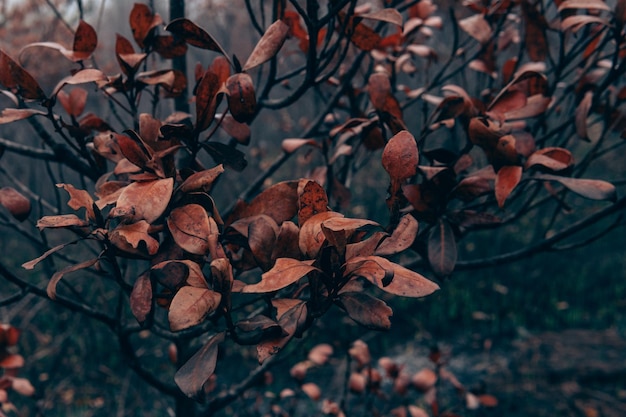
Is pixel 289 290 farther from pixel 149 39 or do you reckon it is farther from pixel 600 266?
pixel 600 266

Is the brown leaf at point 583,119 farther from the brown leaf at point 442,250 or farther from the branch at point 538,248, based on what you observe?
the brown leaf at point 442,250

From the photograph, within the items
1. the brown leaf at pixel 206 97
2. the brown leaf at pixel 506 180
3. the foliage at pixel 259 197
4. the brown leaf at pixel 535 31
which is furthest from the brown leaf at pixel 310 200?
the brown leaf at pixel 535 31

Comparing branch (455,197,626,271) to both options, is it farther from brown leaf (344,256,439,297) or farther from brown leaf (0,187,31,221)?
brown leaf (0,187,31,221)

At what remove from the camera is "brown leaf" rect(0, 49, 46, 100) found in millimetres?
952

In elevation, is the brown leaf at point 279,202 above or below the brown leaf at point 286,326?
above

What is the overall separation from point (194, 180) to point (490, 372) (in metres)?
3.41

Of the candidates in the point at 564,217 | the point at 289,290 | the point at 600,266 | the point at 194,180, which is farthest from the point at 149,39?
the point at 564,217

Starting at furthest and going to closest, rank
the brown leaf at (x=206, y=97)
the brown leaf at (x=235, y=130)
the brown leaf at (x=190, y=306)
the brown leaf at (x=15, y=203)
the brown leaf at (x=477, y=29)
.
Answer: the brown leaf at (x=477, y=29) < the brown leaf at (x=235, y=130) < the brown leaf at (x=15, y=203) < the brown leaf at (x=206, y=97) < the brown leaf at (x=190, y=306)

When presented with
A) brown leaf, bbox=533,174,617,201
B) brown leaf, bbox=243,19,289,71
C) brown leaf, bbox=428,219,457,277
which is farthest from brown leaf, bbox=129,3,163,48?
brown leaf, bbox=533,174,617,201

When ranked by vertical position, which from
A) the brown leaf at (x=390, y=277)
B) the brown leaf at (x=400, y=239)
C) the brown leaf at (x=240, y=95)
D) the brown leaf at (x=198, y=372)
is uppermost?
the brown leaf at (x=240, y=95)

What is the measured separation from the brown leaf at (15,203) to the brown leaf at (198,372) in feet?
1.78

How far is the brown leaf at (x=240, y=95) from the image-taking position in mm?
902

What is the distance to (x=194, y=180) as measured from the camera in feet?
2.74

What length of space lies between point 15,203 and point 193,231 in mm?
498
